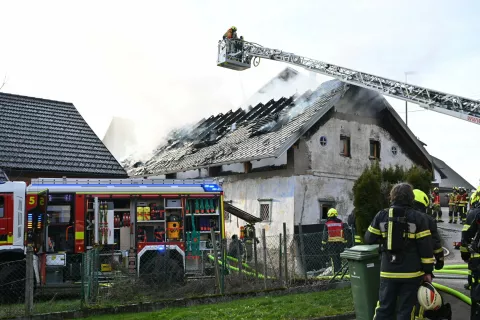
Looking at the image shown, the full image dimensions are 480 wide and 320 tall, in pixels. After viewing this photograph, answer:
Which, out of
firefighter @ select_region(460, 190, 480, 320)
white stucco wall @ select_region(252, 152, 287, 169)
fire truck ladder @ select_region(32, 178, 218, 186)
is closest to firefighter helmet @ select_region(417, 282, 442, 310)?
firefighter @ select_region(460, 190, 480, 320)

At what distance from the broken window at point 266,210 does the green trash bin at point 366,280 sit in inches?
456

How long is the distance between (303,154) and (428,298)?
42.7 ft

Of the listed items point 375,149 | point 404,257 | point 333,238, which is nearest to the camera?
point 404,257

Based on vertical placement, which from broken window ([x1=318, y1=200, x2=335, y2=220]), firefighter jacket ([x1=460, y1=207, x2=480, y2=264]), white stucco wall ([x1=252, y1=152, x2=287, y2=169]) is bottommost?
firefighter jacket ([x1=460, y1=207, x2=480, y2=264])

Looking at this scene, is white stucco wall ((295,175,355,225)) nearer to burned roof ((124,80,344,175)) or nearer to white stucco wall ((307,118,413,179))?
white stucco wall ((307,118,413,179))

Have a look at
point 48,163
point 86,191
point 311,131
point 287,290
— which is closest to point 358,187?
point 287,290

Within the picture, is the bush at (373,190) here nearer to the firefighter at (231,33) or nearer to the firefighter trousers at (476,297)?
the firefighter trousers at (476,297)

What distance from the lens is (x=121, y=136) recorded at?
2777 cm

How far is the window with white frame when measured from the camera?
18.5 meters

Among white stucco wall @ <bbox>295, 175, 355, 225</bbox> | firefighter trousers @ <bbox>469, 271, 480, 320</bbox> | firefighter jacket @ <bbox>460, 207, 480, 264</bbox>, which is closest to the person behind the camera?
firefighter trousers @ <bbox>469, 271, 480, 320</bbox>

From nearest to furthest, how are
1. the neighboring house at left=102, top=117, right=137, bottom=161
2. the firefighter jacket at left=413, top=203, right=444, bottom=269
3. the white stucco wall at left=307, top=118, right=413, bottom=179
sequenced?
the firefighter jacket at left=413, top=203, right=444, bottom=269
the white stucco wall at left=307, top=118, right=413, bottom=179
the neighboring house at left=102, top=117, right=137, bottom=161

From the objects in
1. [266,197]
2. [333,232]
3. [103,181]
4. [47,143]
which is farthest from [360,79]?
[47,143]

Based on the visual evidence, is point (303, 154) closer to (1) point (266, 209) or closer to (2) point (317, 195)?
(2) point (317, 195)

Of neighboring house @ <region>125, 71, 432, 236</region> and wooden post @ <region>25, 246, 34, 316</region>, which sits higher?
neighboring house @ <region>125, 71, 432, 236</region>
